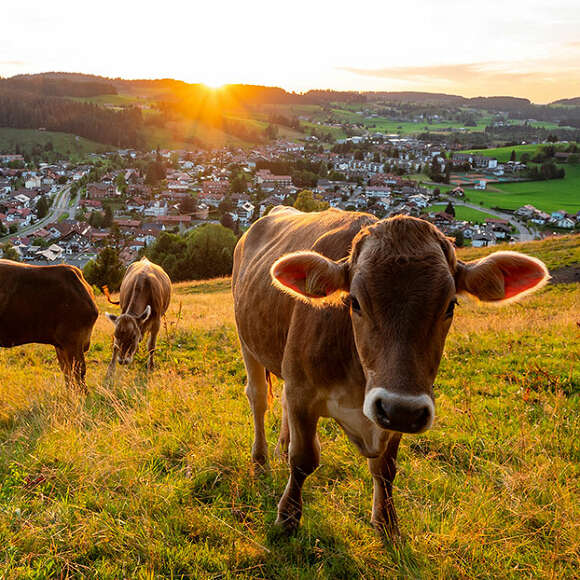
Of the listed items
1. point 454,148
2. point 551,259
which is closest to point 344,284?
point 551,259

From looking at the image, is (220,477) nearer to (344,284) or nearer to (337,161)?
(344,284)

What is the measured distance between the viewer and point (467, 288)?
9.24ft

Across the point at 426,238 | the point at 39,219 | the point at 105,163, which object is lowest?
the point at 39,219

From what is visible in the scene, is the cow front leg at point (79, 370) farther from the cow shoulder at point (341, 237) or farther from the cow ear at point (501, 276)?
the cow ear at point (501, 276)

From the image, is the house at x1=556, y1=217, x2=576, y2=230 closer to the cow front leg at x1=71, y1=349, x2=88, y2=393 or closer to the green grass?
the green grass

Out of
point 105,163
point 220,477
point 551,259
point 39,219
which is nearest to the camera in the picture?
point 220,477

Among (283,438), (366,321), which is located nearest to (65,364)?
(283,438)

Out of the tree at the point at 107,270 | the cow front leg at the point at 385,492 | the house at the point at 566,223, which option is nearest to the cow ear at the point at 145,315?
the cow front leg at the point at 385,492

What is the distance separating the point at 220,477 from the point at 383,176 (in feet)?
479

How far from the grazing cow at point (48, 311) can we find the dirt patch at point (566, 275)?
1978cm

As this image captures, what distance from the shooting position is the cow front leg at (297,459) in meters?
3.44

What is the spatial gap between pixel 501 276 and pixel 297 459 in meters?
1.97

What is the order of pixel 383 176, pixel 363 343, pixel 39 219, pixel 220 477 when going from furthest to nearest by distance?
pixel 383 176 → pixel 39 219 → pixel 220 477 → pixel 363 343

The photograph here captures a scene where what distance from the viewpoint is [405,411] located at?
90.5 inches
